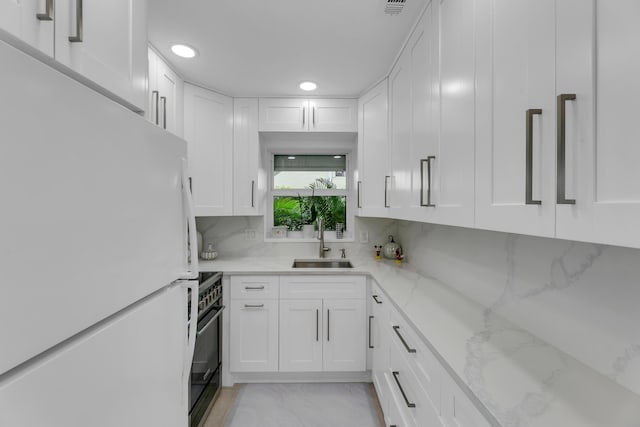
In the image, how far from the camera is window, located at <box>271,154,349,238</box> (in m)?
3.12

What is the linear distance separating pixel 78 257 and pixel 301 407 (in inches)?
78.5

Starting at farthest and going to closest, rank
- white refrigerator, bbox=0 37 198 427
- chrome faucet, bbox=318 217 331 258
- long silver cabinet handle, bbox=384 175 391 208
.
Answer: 1. chrome faucet, bbox=318 217 331 258
2. long silver cabinet handle, bbox=384 175 391 208
3. white refrigerator, bbox=0 37 198 427

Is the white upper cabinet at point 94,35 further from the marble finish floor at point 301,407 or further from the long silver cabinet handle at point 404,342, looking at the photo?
the marble finish floor at point 301,407

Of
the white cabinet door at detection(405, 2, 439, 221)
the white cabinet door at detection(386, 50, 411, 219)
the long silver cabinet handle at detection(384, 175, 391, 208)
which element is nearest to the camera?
the white cabinet door at detection(405, 2, 439, 221)

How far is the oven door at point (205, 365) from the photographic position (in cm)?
176

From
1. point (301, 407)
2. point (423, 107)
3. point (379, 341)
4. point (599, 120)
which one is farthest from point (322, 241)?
point (599, 120)

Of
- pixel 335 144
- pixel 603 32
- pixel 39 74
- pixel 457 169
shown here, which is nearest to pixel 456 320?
pixel 457 169

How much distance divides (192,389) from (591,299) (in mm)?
1978

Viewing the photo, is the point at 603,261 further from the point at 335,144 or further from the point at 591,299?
the point at 335,144

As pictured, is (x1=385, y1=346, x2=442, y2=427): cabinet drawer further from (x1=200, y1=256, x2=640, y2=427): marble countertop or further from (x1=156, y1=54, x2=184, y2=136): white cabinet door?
(x1=156, y1=54, x2=184, y2=136): white cabinet door

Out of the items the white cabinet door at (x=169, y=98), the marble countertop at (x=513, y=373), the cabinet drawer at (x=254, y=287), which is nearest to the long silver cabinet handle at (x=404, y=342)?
the marble countertop at (x=513, y=373)

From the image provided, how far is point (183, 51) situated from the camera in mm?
1877

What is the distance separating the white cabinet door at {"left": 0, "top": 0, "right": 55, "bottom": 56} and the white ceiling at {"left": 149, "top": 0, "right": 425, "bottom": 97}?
1030 mm

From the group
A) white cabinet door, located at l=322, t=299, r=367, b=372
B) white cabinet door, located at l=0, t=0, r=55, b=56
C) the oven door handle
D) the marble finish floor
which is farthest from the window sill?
white cabinet door, located at l=0, t=0, r=55, b=56
